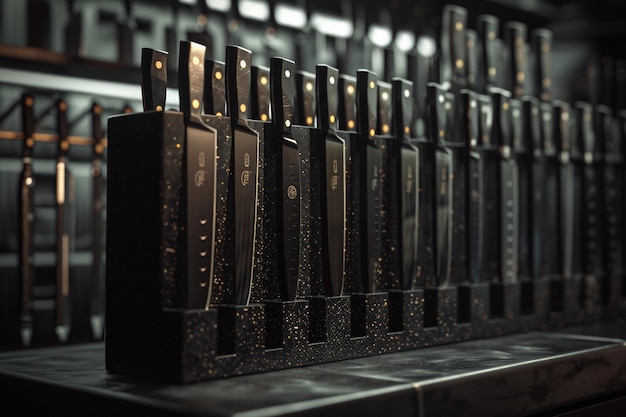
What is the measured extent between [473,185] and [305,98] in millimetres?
355

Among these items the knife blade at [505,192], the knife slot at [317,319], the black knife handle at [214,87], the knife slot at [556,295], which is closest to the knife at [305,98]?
the black knife handle at [214,87]

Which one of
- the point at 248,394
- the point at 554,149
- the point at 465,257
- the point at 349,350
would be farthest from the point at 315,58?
the point at 248,394

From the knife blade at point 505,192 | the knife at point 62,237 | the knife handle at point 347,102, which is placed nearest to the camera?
the knife handle at point 347,102

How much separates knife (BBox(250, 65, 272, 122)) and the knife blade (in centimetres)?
47

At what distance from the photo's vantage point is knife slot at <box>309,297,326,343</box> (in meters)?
0.99

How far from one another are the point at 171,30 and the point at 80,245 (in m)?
0.47

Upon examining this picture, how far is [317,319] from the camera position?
994mm

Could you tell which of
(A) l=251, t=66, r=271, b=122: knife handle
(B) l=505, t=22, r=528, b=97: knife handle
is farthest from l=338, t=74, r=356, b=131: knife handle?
(B) l=505, t=22, r=528, b=97: knife handle

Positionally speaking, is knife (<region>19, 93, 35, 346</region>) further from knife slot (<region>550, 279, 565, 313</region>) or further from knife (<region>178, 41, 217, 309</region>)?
knife slot (<region>550, 279, 565, 313</region>)

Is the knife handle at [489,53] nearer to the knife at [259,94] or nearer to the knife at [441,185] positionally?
the knife at [441,185]

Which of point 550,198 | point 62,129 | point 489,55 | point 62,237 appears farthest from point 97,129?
point 550,198

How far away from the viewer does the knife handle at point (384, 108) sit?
1.11 meters

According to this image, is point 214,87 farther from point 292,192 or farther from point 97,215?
point 97,215

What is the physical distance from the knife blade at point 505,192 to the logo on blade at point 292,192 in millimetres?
447
